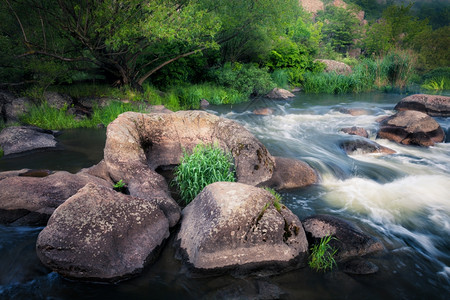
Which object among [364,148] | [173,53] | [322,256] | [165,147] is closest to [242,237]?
[322,256]

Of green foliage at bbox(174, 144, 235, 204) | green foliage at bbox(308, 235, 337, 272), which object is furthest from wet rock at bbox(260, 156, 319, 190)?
green foliage at bbox(308, 235, 337, 272)

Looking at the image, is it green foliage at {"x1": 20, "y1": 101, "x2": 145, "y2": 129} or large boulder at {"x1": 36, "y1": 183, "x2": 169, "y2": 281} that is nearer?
large boulder at {"x1": 36, "y1": 183, "x2": 169, "y2": 281}

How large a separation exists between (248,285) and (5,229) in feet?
13.2

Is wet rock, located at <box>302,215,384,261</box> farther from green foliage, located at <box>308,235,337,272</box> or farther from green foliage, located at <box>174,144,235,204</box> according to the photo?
green foliage, located at <box>174,144,235,204</box>

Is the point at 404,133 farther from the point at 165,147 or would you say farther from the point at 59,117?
the point at 59,117

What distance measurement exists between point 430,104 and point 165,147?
42.4ft

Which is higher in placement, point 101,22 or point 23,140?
point 101,22

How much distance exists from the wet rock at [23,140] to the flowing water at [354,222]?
669mm

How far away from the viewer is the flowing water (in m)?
3.75

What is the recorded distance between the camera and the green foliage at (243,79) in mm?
20281

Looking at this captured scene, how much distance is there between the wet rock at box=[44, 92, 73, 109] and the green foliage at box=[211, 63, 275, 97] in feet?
33.1

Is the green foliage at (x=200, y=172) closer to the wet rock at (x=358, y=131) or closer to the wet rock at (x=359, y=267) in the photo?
the wet rock at (x=359, y=267)

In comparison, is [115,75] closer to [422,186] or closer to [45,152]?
[45,152]

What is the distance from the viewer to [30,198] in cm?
514
